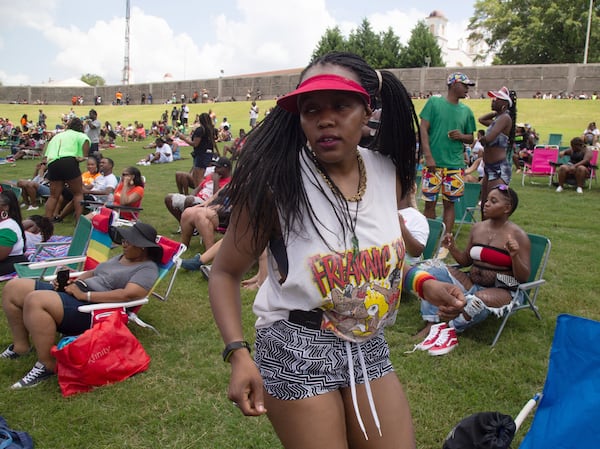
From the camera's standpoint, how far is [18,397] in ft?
12.0

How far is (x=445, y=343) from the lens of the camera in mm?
4176

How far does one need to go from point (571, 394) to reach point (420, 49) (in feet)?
216

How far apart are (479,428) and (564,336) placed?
625 millimetres

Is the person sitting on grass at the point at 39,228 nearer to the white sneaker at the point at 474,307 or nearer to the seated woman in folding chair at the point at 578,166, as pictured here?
the white sneaker at the point at 474,307

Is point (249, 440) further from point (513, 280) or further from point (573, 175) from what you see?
point (573, 175)

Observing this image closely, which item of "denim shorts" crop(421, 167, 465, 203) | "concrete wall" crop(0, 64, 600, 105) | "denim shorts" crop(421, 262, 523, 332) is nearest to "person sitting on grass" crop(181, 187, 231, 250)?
"denim shorts" crop(421, 167, 465, 203)

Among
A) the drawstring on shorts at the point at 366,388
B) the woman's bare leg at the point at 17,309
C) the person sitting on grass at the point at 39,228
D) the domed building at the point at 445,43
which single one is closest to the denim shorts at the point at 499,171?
the woman's bare leg at the point at 17,309

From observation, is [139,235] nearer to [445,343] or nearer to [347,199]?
[445,343]

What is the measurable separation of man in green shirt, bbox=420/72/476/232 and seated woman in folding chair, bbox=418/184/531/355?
5.59 feet

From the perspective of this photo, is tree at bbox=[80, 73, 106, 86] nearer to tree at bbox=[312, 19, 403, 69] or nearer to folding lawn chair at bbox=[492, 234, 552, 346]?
tree at bbox=[312, 19, 403, 69]

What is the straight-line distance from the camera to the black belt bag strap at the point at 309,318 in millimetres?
1502

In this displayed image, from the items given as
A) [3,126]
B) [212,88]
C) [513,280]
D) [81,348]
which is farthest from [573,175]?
[212,88]

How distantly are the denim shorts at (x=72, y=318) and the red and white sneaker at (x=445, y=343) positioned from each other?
9.11 ft

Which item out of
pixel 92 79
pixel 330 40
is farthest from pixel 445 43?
pixel 92 79
